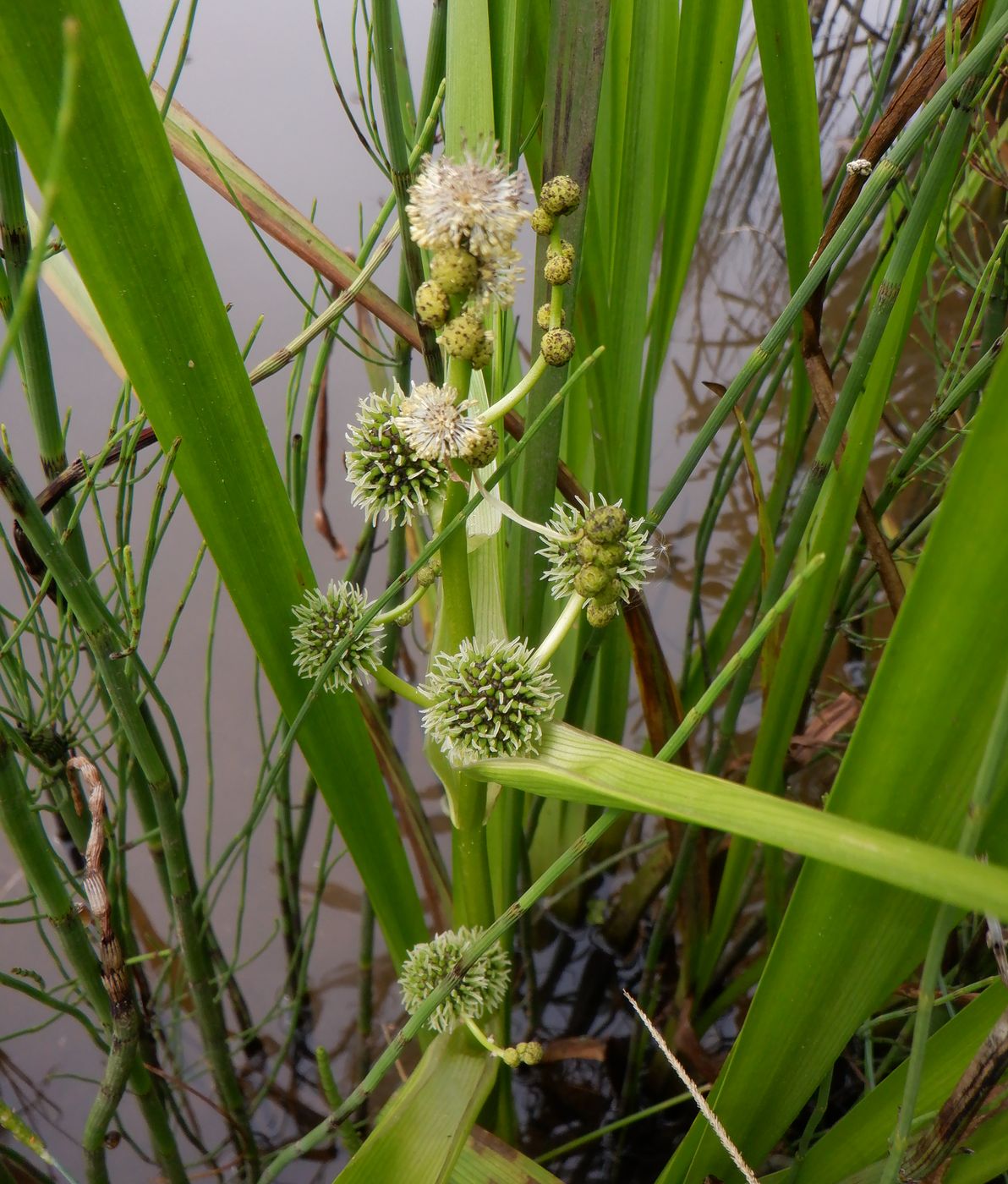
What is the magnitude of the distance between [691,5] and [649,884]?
1.34 m

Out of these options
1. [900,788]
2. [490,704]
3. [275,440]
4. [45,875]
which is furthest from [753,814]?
[275,440]

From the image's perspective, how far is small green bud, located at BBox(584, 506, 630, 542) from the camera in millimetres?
575

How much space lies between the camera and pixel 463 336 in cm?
54

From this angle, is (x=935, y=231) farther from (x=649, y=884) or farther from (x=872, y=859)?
(x=649, y=884)

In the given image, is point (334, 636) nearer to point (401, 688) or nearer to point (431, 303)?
point (401, 688)

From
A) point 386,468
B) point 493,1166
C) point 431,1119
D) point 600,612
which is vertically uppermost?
→ point 386,468

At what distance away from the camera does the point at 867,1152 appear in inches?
30.5

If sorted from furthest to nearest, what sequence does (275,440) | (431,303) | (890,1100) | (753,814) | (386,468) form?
(275,440)
(890,1100)
(386,468)
(431,303)
(753,814)

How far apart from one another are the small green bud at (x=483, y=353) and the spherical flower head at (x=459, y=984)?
0.54m

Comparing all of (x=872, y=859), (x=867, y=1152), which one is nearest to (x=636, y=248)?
(x=872, y=859)

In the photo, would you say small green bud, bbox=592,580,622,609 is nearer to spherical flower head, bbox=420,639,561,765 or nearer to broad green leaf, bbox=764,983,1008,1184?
spherical flower head, bbox=420,639,561,765

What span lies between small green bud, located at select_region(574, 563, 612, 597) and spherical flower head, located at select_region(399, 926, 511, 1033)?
1.31 feet

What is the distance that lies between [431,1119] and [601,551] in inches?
22.4

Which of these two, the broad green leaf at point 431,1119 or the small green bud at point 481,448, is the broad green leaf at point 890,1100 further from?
the small green bud at point 481,448
